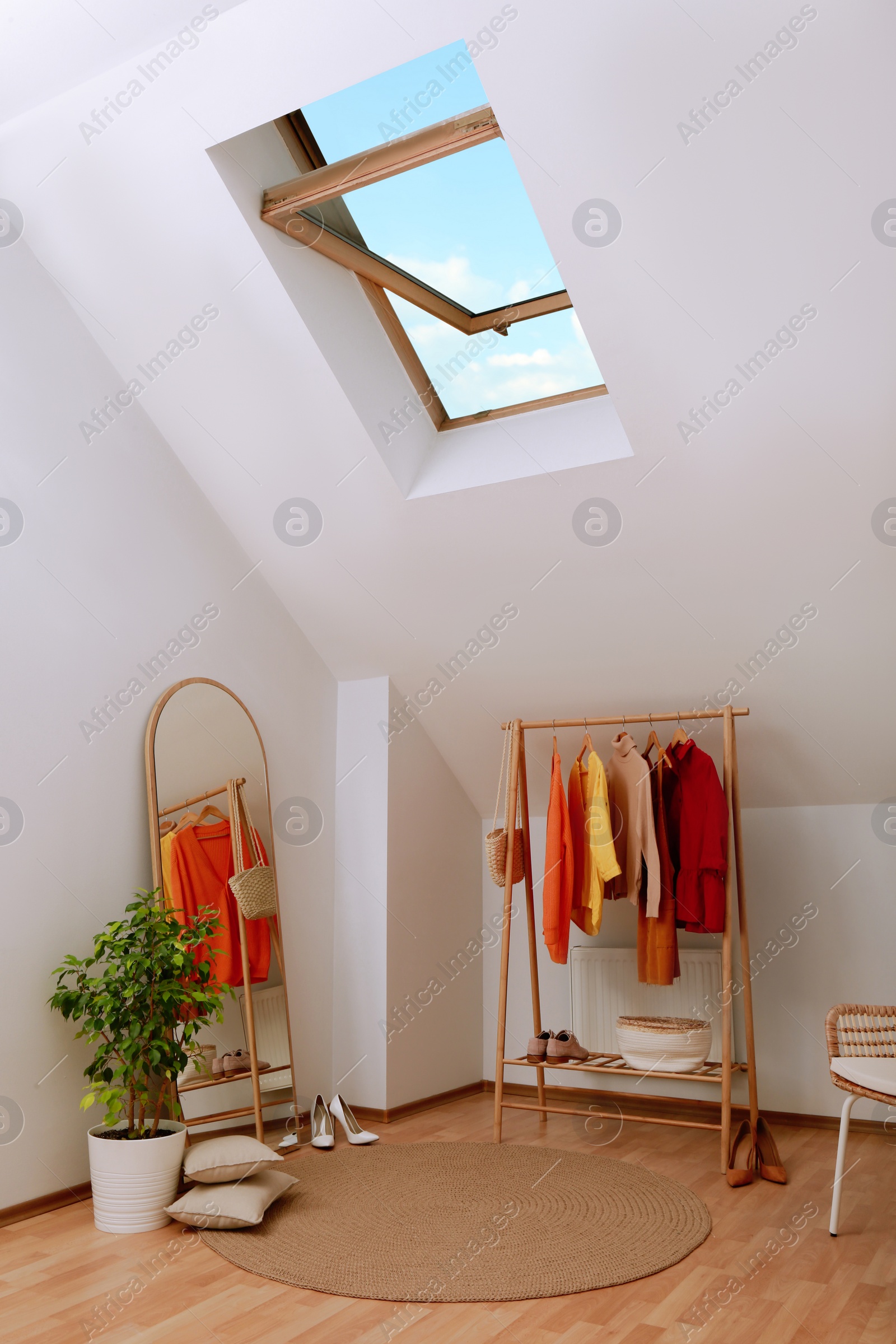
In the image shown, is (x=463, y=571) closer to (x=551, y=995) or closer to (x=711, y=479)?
(x=711, y=479)

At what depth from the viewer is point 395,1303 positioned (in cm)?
229

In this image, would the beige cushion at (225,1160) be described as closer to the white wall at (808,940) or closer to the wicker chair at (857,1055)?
the wicker chair at (857,1055)

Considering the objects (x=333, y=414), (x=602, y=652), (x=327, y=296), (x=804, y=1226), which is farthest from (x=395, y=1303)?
(x=327, y=296)

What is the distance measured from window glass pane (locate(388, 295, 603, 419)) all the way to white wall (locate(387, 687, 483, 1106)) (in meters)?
1.34

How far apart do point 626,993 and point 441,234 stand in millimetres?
3107

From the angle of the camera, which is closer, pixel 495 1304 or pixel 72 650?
pixel 495 1304

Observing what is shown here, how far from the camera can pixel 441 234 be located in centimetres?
331

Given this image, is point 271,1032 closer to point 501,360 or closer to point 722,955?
point 722,955

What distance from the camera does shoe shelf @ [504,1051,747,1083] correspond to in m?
3.49

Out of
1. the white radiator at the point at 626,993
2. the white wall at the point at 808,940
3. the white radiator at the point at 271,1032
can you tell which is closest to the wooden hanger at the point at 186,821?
the white radiator at the point at 271,1032

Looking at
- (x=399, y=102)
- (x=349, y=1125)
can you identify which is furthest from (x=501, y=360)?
(x=349, y=1125)

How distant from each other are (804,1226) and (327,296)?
124 inches

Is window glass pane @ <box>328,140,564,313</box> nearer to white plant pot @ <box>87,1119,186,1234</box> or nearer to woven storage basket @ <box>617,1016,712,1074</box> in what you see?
woven storage basket @ <box>617,1016,712,1074</box>

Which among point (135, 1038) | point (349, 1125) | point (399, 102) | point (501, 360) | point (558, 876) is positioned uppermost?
point (399, 102)
